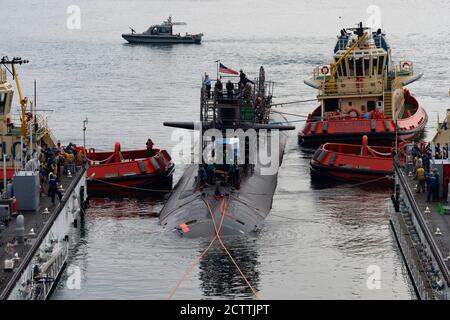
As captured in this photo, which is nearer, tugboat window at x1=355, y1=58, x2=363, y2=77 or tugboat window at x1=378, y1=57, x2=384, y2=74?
tugboat window at x1=355, y1=58, x2=363, y2=77

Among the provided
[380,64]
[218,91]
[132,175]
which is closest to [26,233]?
[218,91]

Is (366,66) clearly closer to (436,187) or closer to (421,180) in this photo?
(421,180)

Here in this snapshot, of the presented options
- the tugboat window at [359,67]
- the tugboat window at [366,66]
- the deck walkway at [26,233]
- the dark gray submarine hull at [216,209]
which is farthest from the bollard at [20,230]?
the tugboat window at [366,66]

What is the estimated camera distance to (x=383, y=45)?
84750 millimetres

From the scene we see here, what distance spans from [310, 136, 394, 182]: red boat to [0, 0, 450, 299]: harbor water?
0.84 m

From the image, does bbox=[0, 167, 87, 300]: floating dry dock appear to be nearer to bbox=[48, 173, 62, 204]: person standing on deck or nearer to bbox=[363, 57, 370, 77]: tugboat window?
bbox=[48, 173, 62, 204]: person standing on deck

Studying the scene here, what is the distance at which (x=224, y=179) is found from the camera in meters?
59.2

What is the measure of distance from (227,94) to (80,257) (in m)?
13.2

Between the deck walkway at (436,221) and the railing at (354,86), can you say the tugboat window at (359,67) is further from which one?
the deck walkway at (436,221)

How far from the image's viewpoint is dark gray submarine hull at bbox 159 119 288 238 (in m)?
53.8

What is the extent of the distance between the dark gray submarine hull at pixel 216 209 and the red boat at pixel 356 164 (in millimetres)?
7625

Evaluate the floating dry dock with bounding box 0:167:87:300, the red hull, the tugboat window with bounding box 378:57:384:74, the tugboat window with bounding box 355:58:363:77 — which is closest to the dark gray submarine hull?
the floating dry dock with bounding box 0:167:87:300

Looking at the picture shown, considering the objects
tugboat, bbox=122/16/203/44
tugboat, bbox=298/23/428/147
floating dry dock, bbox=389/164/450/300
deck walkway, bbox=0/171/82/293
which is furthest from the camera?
tugboat, bbox=122/16/203/44

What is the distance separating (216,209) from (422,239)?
10865 mm
